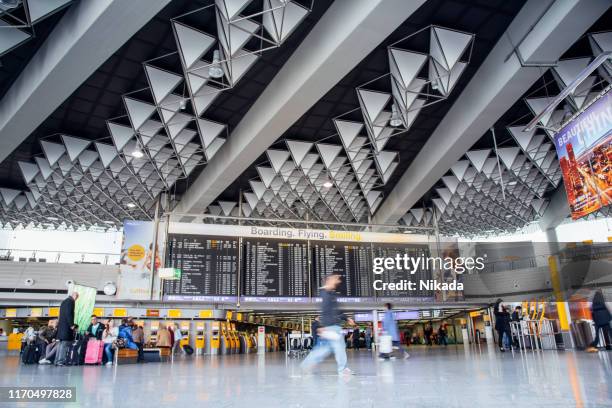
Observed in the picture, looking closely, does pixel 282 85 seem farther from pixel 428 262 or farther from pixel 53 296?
pixel 53 296

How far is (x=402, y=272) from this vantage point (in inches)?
794

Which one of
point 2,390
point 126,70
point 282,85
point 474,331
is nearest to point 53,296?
point 126,70

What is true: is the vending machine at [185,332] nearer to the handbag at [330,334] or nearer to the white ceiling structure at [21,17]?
the white ceiling structure at [21,17]

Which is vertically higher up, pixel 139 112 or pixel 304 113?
pixel 304 113

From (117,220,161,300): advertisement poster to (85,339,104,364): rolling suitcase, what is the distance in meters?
5.20

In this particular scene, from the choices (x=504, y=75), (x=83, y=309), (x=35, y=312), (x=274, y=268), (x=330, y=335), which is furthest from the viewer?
(x=35, y=312)

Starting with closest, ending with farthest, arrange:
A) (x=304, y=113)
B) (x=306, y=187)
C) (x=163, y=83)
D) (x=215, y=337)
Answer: (x=163, y=83)
(x=304, y=113)
(x=215, y=337)
(x=306, y=187)

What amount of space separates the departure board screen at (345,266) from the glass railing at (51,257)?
20.1 m

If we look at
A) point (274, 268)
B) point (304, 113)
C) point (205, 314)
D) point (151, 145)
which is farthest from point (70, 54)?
point (205, 314)

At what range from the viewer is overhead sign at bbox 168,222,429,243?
1869cm

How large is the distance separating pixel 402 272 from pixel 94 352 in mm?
13210

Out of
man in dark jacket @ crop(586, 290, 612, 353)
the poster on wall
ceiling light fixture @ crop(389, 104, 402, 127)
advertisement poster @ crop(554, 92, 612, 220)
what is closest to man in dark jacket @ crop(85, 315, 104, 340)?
the poster on wall

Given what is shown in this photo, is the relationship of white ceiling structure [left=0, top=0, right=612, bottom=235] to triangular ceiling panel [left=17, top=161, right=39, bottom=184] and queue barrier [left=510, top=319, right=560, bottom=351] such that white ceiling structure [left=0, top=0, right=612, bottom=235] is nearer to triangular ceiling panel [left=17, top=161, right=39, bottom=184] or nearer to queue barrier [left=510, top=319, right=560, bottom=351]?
triangular ceiling panel [left=17, top=161, right=39, bottom=184]

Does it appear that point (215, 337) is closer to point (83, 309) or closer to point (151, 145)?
point (83, 309)
